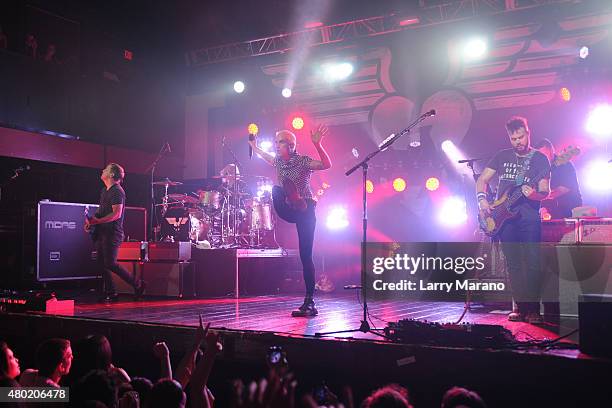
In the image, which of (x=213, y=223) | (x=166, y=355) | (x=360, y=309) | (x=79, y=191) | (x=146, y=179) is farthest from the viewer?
(x=146, y=179)

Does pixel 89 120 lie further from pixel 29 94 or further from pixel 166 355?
pixel 166 355

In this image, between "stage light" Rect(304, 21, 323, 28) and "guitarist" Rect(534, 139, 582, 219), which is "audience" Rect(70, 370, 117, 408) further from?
"stage light" Rect(304, 21, 323, 28)

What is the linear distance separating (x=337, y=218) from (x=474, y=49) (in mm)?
4070

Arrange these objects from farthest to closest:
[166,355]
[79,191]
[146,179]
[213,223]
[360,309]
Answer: [146,179] → [79,191] → [213,223] → [360,309] → [166,355]

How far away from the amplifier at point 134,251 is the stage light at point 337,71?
5.35 metres

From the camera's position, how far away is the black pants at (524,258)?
5.81 meters

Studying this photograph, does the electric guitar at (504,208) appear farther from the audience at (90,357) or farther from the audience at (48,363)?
the audience at (48,363)

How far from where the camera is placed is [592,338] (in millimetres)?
3918

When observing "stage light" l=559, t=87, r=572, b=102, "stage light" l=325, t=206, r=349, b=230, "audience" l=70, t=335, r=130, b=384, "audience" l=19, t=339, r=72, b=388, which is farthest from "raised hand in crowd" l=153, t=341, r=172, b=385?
"stage light" l=559, t=87, r=572, b=102

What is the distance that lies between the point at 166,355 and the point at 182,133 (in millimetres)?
10937

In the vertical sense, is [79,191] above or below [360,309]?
above

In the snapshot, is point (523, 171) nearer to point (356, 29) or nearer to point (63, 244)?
point (356, 29)

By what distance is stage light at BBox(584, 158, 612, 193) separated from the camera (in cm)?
961

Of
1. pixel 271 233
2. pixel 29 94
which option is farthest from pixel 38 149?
pixel 271 233
